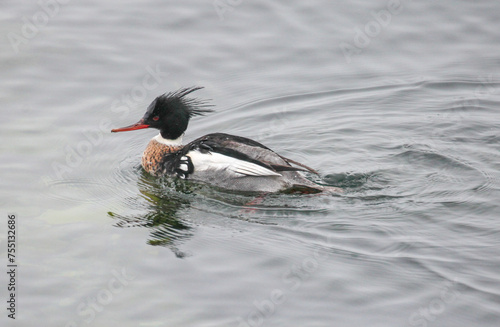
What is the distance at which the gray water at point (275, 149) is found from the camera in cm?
724

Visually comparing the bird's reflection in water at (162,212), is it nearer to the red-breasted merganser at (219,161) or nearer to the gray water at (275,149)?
the gray water at (275,149)

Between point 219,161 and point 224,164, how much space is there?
9 cm

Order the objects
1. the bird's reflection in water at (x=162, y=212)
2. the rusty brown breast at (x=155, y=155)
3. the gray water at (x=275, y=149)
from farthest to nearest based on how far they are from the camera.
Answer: the rusty brown breast at (x=155, y=155) < the bird's reflection in water at (x=162, y=212) < the gray water at (x=275, y=149)

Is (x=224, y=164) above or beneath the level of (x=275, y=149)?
beneath

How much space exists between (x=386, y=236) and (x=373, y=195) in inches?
44.3

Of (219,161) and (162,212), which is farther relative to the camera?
(219,161)

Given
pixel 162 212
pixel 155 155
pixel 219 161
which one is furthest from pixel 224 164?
pixel 155 155

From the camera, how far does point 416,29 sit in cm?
1393

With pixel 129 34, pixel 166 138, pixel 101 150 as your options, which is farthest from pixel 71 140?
pixel 129 34

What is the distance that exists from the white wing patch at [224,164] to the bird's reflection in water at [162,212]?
0.36 metres

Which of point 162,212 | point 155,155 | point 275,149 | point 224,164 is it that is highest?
point 275,149

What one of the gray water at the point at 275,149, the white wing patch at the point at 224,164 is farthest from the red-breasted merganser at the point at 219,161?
the gray water at the point at 275,149

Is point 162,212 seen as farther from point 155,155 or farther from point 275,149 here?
point 275,149

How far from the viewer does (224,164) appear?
9.78 m
